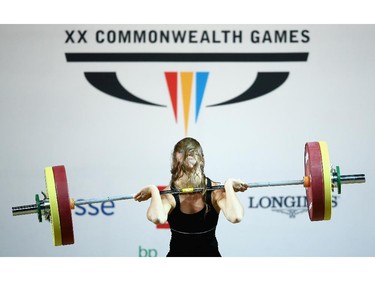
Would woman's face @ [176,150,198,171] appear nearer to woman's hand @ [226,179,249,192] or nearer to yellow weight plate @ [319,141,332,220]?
woman's hand @ [226,179,249,192]

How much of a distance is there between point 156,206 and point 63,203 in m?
0.53

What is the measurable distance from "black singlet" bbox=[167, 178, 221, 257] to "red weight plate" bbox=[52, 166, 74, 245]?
0.52 m

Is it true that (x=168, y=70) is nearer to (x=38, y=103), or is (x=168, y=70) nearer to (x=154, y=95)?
(x=154, y=95)

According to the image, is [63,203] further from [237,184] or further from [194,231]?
[237,184]

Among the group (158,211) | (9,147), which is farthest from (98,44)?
(158,211)

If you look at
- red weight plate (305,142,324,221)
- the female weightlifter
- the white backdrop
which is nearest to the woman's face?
the female weightlifter

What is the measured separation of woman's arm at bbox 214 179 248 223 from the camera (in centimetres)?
389

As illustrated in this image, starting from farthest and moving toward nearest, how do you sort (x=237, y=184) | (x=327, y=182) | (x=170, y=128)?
(x=170, y=128) → (x=327, y=182) → (x=237, y=184)

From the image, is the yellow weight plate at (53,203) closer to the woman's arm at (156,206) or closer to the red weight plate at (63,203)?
the red weight plate at (63,203)

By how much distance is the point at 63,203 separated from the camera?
13.5 ft

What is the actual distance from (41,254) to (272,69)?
2122mm

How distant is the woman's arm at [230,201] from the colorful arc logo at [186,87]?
1.74 m

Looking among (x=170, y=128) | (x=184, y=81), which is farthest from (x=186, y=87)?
(x=170, y=128)

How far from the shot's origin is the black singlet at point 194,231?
4.10 metres
